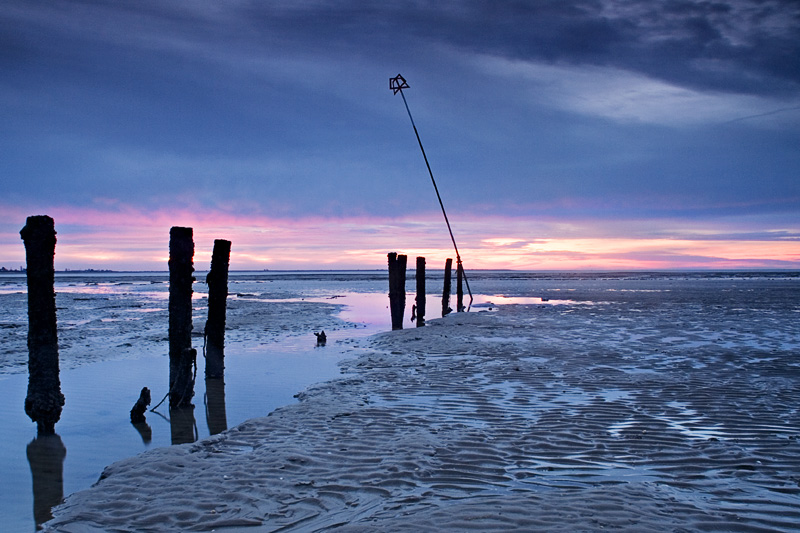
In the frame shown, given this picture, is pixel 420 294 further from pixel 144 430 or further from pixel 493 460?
pixel 493 460

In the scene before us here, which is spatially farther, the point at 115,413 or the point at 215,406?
the point at 215,406

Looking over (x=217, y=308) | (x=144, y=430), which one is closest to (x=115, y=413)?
(x=144, y=430)

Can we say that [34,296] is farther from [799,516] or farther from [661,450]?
[799,516]

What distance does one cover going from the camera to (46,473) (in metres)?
5.69

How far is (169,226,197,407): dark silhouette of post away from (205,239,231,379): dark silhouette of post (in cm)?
125

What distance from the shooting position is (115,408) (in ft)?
27.5

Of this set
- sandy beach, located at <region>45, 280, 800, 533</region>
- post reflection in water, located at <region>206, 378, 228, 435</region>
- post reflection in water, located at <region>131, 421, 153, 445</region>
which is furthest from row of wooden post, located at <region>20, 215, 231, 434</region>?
sandy beach, located at <region>45, 280, 800, 533</region>

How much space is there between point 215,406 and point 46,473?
300 cm

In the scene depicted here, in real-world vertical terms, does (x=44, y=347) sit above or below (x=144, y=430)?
above

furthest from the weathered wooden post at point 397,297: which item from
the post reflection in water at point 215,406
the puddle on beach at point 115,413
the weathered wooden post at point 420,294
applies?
the post reflection in water at point 215,406

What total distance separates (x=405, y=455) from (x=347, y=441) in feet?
2.92

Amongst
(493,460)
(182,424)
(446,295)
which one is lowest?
(182,424)

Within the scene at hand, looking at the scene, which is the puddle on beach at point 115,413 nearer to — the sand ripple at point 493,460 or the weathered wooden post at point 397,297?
the sand ripple at point 493,460

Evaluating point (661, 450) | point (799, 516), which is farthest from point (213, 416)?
point (799, 516)
